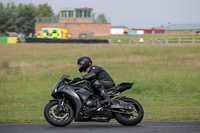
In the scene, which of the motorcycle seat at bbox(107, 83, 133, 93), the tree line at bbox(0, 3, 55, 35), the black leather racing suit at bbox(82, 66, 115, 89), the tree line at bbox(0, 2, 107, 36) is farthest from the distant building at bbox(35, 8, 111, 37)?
the motorcycle seat at bbox(107, 83, 133, 93)

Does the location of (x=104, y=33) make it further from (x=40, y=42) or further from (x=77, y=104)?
(x=77, y=104)

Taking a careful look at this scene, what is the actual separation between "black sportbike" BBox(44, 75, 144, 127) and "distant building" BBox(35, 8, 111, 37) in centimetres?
6900

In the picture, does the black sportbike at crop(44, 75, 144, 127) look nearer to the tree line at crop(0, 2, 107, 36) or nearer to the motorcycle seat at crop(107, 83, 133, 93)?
the motorcycle seat at crop(107, 83, 133, 93)

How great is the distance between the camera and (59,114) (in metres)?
7.47

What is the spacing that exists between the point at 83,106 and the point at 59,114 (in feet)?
1.76

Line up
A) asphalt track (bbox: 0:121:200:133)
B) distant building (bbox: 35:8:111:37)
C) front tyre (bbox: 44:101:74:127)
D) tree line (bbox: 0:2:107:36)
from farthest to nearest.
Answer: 1. tree line (bbox: 0:2:107:36)
2. distant building (bbox: 35:8:111:37)
3. front tyre (bbox: 44:101:74:127)
4. asphalt track (bbox: 0:121:200:133)

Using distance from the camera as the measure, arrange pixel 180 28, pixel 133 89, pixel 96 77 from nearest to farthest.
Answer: pixel 96 77
pixel 133 89
pixel 180 28

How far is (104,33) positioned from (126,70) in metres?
60.4

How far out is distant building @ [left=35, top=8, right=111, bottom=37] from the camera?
77.1 meters

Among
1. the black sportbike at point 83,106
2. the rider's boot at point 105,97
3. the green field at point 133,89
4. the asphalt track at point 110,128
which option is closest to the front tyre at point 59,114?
the black sportbike at point 83,106

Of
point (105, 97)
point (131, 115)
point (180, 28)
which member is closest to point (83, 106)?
point (105, 97)

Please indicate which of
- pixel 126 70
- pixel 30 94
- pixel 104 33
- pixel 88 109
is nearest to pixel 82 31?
pixel 104 33

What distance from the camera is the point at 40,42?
43.6m

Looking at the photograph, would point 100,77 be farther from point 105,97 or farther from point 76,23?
point 76,23
